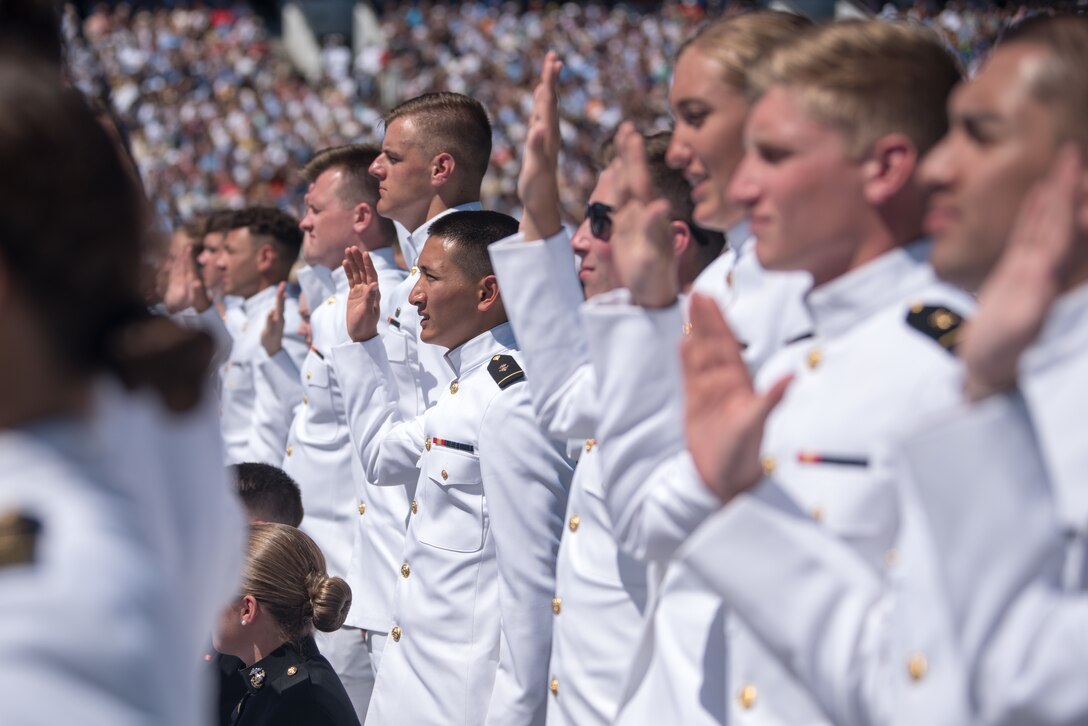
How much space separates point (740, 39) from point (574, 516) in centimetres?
111

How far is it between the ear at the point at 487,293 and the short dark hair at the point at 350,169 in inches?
76.5

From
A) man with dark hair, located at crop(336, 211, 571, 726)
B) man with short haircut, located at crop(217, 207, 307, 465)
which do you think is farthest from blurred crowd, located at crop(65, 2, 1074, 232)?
man with dark hair, located at crop(336, 211, 571, 726)

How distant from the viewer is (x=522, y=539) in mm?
3709

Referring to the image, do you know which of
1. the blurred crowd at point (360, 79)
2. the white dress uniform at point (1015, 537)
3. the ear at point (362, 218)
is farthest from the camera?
the blurred crowd at point (360, 79)

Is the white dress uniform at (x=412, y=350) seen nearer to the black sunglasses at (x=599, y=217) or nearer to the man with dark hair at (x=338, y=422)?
the man with dark hair at (x=338, y=422)

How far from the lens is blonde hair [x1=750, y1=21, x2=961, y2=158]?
2.18m

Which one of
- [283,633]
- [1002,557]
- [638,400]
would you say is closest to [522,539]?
[283,633]

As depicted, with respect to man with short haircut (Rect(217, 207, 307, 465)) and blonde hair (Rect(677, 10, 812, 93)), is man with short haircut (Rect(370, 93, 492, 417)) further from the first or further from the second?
blonde hair (Rect(677, 10, 812, 93))

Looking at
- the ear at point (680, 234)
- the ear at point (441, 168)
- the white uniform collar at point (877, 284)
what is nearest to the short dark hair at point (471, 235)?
the ear at point (441, 168)

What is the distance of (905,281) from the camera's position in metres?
2.19

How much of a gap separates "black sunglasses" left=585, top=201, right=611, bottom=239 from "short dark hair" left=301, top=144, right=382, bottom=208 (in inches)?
128

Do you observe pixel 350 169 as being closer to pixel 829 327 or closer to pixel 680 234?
pixel 680 234

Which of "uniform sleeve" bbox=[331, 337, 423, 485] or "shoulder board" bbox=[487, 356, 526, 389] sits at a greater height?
"shoulder board" bbox=[487, 356, 526, 389]

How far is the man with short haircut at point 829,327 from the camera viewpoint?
201cm
